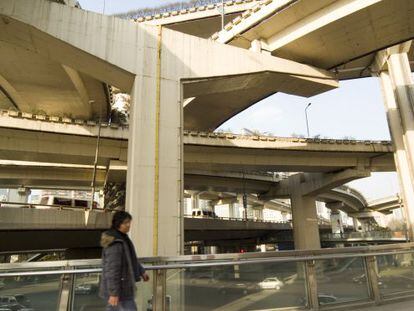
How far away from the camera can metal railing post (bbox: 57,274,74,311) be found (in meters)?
4.95

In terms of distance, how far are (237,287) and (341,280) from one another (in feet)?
6.90

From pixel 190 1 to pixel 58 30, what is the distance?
25116mm

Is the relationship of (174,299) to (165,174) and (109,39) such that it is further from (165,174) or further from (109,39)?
(109,39)

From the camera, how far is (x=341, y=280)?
A: 20.9ft

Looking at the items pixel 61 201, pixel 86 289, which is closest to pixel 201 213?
pixel 61 201

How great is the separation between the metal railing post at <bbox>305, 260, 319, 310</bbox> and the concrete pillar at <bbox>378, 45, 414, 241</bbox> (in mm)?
25941

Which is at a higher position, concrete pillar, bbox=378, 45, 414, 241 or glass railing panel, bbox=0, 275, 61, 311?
concrete pillar, bbox=378, 45, 414, 241

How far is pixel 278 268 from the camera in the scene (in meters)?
5.95

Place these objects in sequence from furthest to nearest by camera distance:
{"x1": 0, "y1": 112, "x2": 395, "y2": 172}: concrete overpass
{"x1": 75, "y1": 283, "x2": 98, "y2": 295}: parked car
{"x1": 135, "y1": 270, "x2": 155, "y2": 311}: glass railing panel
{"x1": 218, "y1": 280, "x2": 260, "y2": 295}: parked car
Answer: {"x1": 0, "y1": 112, "x2": 395, "y2": 172}: concrete overpass
{"x1": 218, "y1": 280, "x2": 260, "y2": 295}: parked car
{"x1": 135, "y1": 270, "x2": 155, "y2": 311}: glass railing panel
{"x1": 75, "y1": 283, "x2": 98, "y2": 295}: parked car

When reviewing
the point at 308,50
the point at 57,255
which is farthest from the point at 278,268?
the point at 57,255

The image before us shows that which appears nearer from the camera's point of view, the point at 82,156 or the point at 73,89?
the point at 82,156

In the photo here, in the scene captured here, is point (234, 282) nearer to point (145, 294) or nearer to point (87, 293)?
point (145, 294)

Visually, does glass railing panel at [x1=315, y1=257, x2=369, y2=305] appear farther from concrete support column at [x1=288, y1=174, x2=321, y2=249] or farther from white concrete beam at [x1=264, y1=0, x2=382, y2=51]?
concrete support column at [x1=288, y1=174, x2=321, y2=249]

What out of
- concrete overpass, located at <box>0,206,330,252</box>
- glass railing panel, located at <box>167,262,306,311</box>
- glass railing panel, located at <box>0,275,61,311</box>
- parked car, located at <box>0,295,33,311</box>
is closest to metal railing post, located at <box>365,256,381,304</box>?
glass railing panel, located at <box>167,262,306,311</box>
